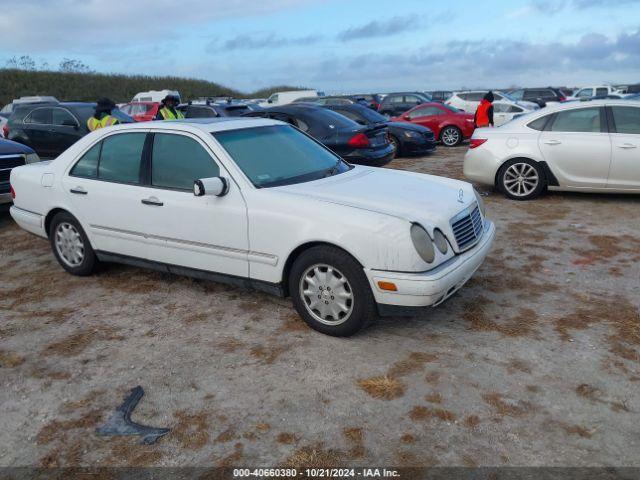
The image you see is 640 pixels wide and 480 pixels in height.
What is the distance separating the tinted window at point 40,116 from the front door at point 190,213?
374 inches

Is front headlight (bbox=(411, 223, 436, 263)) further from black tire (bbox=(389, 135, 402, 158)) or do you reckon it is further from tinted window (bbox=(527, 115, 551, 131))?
black tire (bbox=(389, 135, 402, 158))

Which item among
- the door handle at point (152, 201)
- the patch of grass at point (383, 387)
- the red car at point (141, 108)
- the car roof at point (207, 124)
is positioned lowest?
the patch of grass at point (383, 387)

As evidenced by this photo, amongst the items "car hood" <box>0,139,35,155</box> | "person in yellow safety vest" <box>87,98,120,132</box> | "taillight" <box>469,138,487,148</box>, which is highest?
"person in yellow safety vest" <box>87,98,120,132</box>

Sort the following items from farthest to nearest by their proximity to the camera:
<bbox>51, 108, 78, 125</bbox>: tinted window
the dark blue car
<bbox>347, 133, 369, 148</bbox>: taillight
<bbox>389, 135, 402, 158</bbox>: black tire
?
<bbox>389, 135, 402, 158</bbox>: black tire, <bbox>51, 108, 78, 125</bbox>: tinted window, <bbox>347, 133, 369, 148</bbox>: taillight, the dark blue car

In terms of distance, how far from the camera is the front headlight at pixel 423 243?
386cm

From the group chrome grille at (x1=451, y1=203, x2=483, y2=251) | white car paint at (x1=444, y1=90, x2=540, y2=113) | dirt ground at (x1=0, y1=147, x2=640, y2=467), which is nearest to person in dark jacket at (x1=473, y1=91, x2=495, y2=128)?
white car paint at (x1=444, y1=90, x2=540, y2=113)

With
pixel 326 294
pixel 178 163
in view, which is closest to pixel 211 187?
pixel 178 163

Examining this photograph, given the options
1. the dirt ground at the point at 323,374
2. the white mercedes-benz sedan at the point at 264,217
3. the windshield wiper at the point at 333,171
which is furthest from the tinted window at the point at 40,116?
the windshield wiper at the point at 333,171

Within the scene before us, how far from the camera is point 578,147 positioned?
26.7 feet

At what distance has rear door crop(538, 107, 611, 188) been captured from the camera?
26.3 ft

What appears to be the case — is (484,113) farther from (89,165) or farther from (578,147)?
(89,165)

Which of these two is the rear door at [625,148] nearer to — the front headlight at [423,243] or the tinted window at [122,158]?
the front headlight at [423,243]

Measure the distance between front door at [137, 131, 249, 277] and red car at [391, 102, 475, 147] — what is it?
1265cm

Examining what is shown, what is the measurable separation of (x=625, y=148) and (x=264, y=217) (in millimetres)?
5877
